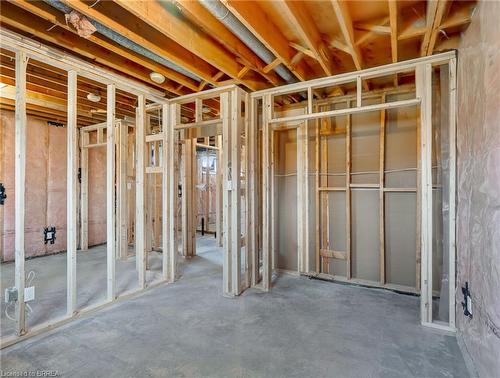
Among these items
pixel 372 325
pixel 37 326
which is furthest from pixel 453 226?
pixel 37 326

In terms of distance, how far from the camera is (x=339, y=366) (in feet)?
6.84

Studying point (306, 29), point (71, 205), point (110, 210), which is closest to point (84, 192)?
point (110, 210)

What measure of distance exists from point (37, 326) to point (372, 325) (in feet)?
10.4

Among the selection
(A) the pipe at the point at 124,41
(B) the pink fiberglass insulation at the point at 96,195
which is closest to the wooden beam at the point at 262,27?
(A) the pipe at the point at 124,41

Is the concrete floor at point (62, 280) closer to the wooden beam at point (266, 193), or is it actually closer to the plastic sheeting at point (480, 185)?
the wooden beam at point (266, 193)

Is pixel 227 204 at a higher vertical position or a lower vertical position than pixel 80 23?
lower

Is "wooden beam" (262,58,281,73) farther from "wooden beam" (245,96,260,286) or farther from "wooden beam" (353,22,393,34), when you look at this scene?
"wooden beam" (353,22,393,34)

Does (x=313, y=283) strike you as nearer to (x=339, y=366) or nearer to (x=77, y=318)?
(x=339, y=366)

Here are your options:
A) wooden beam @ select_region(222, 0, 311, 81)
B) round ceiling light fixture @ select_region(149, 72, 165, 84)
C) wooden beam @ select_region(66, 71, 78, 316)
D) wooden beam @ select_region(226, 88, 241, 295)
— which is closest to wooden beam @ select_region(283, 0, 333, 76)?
wooden beam @ select_region(222, 0, 311, 81)

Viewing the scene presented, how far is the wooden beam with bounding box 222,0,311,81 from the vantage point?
2117 mm

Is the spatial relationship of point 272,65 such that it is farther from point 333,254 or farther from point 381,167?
point 333,254

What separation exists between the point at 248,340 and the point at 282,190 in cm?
257

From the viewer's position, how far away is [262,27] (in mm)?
2422

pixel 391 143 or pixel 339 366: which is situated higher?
pixel 391 143
